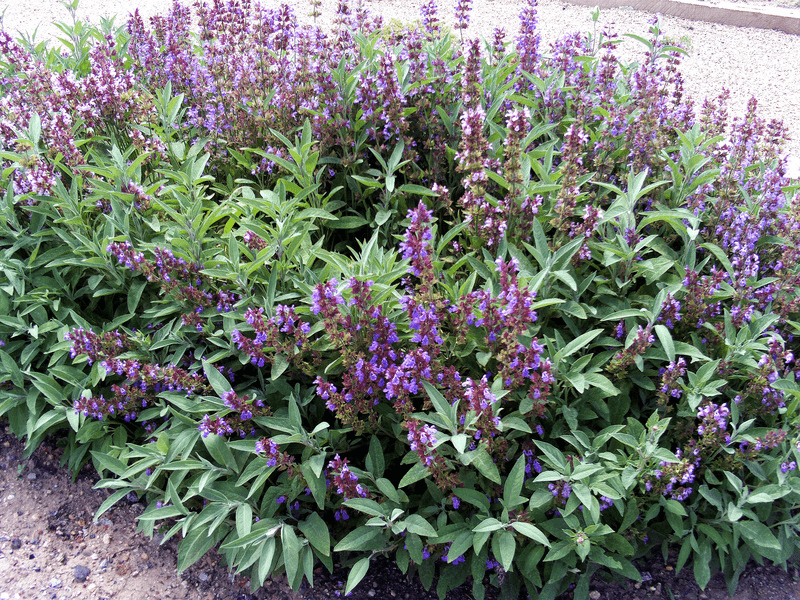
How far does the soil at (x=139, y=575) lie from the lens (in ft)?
8.97

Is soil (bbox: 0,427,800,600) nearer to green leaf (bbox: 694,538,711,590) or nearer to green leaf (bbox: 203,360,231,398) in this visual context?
green leaf (bbox: 694,538,711,590)

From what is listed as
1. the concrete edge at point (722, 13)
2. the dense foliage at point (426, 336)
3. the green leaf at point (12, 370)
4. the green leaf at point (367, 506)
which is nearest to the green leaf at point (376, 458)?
the dense foliage at point (426, 336)

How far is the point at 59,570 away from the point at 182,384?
1.07 meters

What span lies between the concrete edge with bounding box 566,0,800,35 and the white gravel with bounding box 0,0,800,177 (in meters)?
0.15

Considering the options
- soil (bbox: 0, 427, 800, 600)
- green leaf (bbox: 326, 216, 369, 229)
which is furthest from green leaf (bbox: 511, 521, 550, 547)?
green leaf (bbox: 326, 216, 369, 229)

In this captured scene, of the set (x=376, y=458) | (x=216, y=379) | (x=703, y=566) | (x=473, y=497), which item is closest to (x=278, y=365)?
(x=216, y=379)

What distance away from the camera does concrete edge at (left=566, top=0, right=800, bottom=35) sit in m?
9.86

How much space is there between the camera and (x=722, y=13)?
1005 centimetres

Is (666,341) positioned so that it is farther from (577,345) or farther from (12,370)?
(12,370)

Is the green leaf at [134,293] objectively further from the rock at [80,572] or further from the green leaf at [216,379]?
the rock at [80,572]

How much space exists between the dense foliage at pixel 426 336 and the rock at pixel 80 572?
1.21 ft

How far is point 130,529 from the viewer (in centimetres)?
299

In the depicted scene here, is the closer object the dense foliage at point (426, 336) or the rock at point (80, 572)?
the dense foliage at point (426, 336)

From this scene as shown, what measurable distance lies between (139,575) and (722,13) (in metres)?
11.4
